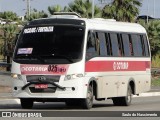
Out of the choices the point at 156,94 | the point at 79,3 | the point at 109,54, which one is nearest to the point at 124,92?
the point at 109,54

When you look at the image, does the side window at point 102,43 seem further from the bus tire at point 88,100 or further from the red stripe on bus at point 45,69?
the red stripe on bus at point 45,69

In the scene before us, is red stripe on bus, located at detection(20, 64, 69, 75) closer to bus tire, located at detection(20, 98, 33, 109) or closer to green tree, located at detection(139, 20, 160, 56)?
bus tire, located at detection(20, 98, 33, 109)

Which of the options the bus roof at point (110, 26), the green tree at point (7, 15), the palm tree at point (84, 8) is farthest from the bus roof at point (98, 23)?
the green tree at point (7, 15)

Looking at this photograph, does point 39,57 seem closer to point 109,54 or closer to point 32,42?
point 32,42

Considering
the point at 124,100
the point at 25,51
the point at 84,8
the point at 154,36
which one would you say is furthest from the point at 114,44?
the point at 154,36

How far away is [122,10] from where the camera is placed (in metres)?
65.2

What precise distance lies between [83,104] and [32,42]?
8.44 ft

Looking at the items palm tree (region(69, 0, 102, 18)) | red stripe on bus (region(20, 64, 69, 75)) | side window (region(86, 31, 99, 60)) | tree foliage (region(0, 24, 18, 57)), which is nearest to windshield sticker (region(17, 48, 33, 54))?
red stripe on bus (region(20, 64, 69, 75))

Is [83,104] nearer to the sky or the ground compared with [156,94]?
nearer to the sky

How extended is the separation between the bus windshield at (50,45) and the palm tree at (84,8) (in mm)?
39833

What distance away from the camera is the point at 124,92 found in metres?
25.9

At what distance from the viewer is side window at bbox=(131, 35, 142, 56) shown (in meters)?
27.2

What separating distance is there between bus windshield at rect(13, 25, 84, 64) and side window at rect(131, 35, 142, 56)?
5.23 metres

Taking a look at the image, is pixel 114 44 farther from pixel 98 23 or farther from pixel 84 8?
pixel 84 8
